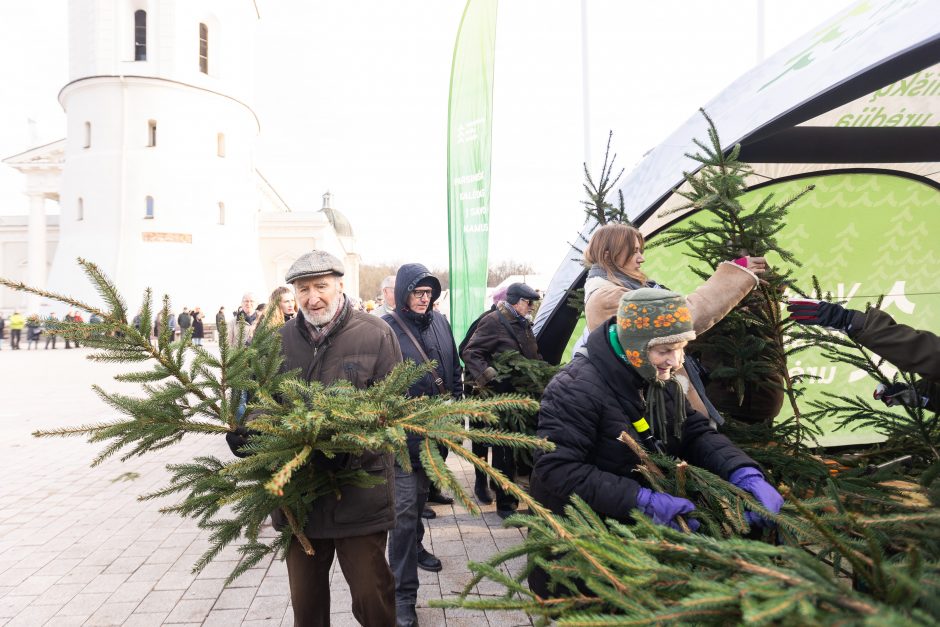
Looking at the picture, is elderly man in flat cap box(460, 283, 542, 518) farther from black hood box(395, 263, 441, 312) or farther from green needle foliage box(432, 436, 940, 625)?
green needle foliage box(432, 436, 940, 625)

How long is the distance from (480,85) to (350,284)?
240 feet

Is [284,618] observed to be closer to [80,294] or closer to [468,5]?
[468,5]

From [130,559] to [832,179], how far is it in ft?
21.9

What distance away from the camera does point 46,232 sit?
44031 mm

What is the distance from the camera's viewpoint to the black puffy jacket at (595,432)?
2.12 m

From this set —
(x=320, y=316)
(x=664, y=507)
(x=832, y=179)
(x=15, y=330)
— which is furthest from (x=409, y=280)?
(x=15, y=330)

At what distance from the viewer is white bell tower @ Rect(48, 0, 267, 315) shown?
1363 inches

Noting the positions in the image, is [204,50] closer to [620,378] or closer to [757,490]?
[620,378]

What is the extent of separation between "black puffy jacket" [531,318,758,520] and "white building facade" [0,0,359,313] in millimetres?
35511

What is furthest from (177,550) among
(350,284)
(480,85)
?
(350,284)

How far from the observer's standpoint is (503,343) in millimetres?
5398

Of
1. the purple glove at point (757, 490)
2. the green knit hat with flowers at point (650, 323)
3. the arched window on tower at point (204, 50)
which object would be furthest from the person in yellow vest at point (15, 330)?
the purple glove at point (757, 490)

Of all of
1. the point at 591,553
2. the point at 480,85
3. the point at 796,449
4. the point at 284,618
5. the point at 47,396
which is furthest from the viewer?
the point at 47,396

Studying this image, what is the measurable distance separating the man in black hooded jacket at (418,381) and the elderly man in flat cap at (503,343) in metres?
0.60
